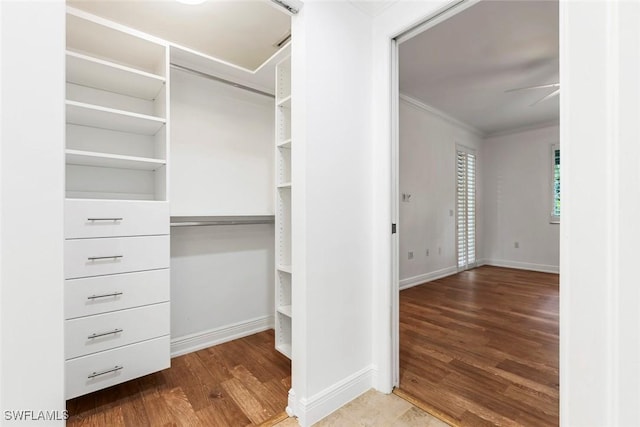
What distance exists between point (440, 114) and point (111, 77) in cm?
427

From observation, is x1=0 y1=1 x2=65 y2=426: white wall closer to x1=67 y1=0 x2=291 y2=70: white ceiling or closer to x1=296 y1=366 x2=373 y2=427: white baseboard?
x1=296 y1=366 x2=373 y2=427: white baseboard

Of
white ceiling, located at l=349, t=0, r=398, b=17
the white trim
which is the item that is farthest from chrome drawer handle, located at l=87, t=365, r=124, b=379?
the white trim

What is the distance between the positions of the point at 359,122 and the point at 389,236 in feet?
2.29

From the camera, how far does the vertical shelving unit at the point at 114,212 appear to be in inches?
59.2

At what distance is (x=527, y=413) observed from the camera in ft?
4.94

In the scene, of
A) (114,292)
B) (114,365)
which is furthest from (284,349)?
(114,292)

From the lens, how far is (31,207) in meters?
0.63

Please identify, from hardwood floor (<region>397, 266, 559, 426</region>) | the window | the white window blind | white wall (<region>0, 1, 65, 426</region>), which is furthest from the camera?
the white window blind

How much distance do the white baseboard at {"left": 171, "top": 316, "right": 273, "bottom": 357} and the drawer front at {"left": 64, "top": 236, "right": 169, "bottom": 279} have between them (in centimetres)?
80

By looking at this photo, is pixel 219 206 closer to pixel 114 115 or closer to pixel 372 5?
pixel 114 115

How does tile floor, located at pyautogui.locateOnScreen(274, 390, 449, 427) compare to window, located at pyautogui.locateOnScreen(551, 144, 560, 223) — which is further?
window, located at pyautogui.locateOnScreen(551, 144, 560, 223)

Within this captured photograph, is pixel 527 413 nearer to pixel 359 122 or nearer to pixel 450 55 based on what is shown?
pixel 359 122

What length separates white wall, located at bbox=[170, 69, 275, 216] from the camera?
221 cm

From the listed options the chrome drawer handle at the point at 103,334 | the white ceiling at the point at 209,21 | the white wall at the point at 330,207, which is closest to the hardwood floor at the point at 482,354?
the white wall at the point at 330,207
